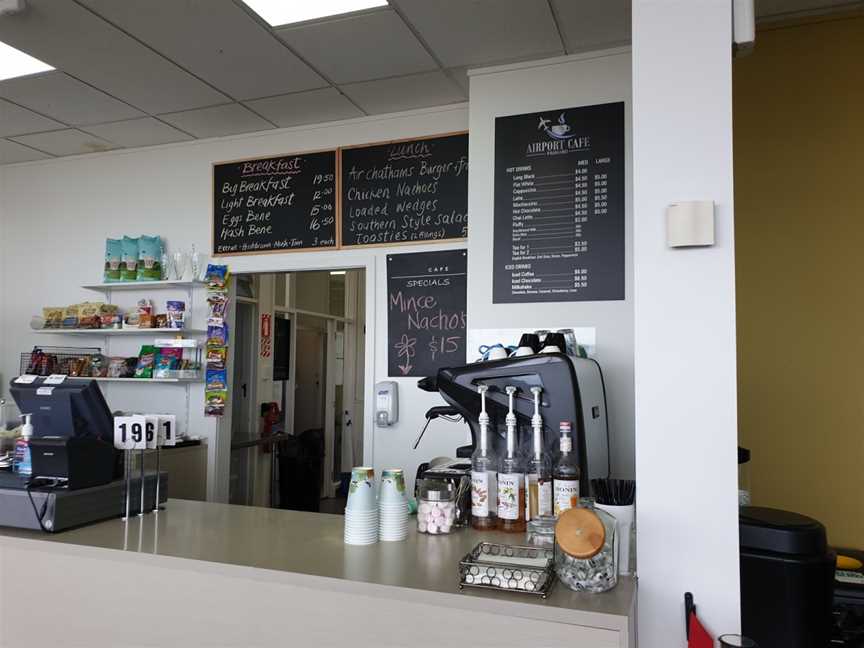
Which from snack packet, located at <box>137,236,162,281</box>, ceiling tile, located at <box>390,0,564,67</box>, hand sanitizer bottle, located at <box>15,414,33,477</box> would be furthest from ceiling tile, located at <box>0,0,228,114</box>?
hand sanitizer bottle, located at <box>15,414,33,477</box>

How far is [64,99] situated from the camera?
11.7 ft

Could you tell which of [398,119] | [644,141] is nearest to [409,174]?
[398,119]

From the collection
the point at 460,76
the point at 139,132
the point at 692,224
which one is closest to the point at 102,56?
the point at 139,132

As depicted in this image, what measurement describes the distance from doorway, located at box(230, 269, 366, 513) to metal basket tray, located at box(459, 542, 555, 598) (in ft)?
9.39

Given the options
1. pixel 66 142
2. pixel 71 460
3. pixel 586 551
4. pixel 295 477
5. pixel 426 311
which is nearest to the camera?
pixel 586 551

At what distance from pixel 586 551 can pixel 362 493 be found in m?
0.67

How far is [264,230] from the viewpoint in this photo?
401 centimetres

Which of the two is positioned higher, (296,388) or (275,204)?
(275,204)

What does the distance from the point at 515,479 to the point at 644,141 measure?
948 mm

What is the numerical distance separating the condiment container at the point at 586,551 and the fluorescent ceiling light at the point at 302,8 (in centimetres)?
222

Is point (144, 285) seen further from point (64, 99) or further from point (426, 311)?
point (426, 311)

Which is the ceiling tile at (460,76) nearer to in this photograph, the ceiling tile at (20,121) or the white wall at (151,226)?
the white wall at (151,226)

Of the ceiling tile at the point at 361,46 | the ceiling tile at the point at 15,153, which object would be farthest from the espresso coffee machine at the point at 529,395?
the ceiling tile at the point at 15,153

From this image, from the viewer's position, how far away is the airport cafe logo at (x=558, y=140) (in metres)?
3.08
